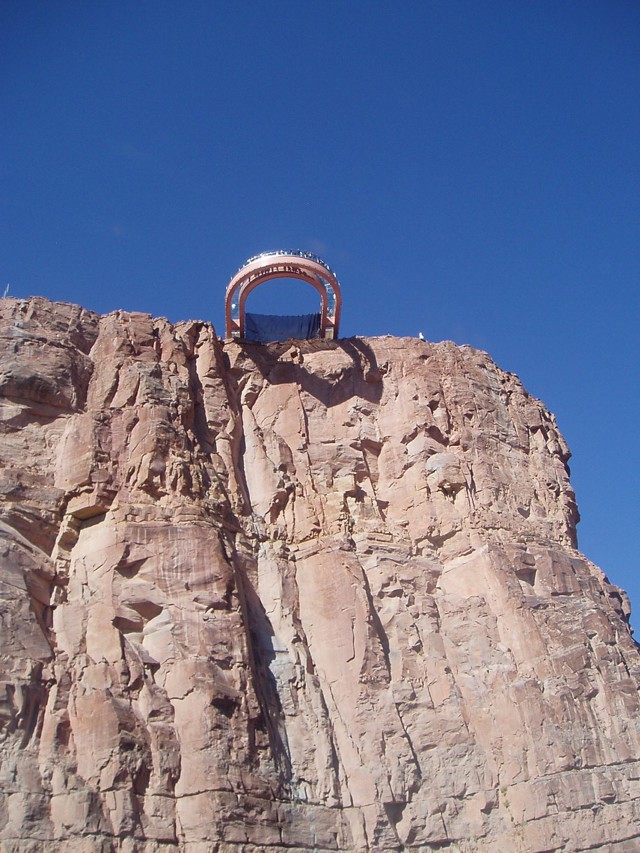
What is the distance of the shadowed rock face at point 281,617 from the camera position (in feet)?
59.4

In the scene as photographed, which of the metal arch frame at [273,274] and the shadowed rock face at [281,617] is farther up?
the metal arch frame at [273,274]

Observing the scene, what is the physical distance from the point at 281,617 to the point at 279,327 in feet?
38.0

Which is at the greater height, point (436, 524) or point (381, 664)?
point (436, 524)

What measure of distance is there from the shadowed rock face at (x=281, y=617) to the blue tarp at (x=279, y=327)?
2161 millimetres

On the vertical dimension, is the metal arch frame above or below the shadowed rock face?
above

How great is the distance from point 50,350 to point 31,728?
10.2 metres

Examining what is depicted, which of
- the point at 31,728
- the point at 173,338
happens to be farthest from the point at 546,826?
the point at 173,338

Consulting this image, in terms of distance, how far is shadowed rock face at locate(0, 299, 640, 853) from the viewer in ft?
59.4

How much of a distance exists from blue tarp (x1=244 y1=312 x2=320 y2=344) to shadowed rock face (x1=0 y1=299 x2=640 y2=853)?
216 centimetres

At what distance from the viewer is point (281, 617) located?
23.1m

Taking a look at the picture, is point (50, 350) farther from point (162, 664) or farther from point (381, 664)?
point (381, 664)

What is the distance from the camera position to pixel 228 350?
28859mm

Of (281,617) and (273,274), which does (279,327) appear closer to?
(273,274)

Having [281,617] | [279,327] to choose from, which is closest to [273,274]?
[279,327]
